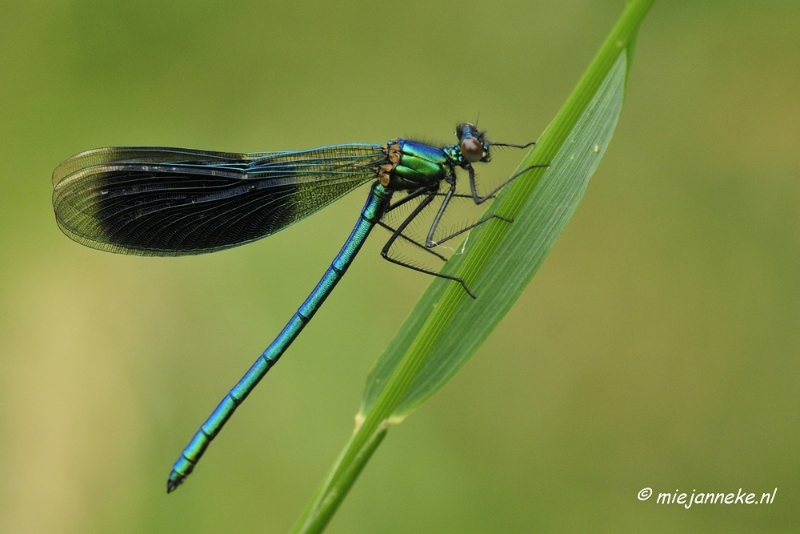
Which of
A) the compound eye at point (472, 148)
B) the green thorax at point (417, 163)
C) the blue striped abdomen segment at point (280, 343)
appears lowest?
the blue striped abdomen segment at point (280, 343)

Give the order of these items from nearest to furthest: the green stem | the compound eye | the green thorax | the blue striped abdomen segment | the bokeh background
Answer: the green stem, the blue striped abdomen segment, the compound eye, the green thorax, the bokeh background

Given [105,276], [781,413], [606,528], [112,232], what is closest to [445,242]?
[112,232]

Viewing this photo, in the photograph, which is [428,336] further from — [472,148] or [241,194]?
[241,194]

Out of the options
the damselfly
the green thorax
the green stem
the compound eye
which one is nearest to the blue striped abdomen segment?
the damselfly

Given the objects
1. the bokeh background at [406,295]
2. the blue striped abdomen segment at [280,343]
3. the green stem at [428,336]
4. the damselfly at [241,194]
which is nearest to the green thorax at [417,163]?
the damselfly at [241,194]

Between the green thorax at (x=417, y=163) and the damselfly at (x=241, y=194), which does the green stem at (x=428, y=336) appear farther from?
the green thorax at (x=417, y=163)

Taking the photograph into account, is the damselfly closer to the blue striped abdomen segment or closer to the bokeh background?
the blue striped abdomen segment

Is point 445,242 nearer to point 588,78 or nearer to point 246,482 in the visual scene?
point 588,78

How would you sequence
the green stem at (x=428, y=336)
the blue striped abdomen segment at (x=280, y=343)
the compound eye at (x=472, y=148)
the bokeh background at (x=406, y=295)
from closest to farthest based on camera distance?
the green stem at (x=428, y=336) → the blue striped abdomen segment at (x=280, y=343) → the compound eye at (x=472, y=148) → the bokeh background at (x=406, y=295)
